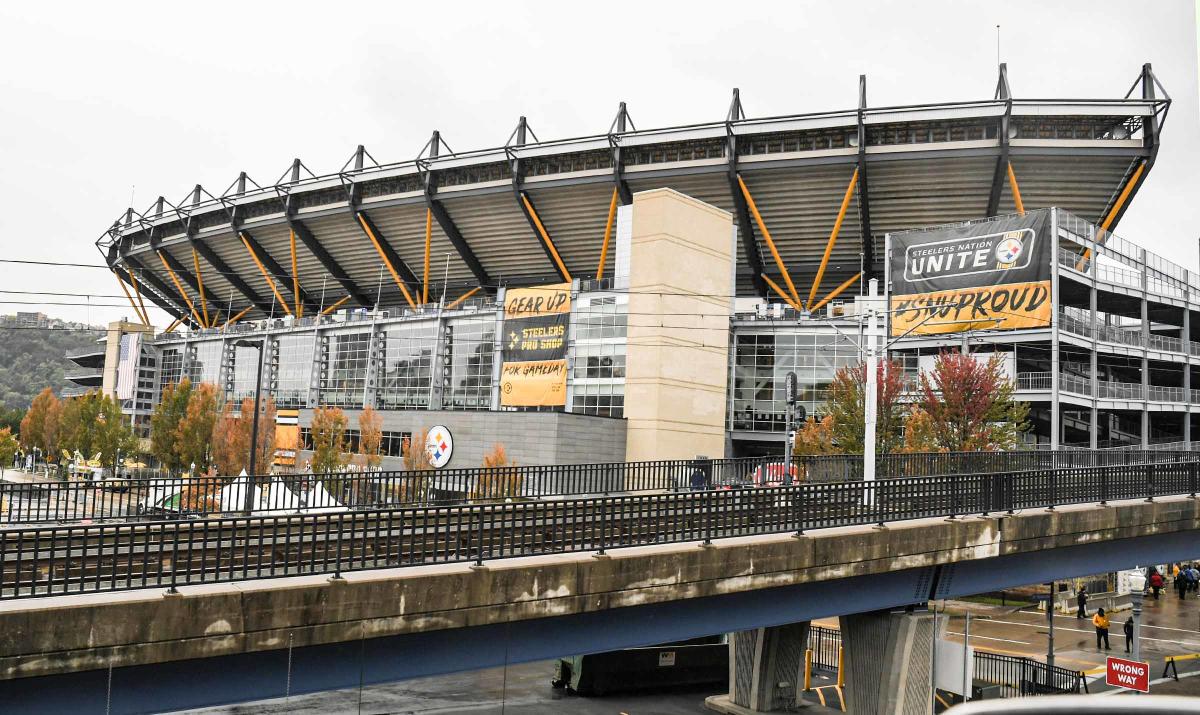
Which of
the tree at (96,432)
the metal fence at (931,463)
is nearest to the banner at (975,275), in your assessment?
the metal fence at (931,463)

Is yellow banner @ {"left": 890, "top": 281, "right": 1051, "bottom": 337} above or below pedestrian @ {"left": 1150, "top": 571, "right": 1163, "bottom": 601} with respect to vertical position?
above

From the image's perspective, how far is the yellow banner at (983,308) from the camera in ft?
156

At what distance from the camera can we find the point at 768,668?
2277 centimetres

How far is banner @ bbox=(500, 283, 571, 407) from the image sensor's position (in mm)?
59062

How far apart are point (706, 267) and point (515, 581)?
153 feet

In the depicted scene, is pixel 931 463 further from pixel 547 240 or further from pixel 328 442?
pixel 547 240

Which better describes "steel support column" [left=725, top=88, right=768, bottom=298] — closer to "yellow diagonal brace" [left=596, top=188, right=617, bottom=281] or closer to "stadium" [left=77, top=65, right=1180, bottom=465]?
"stadium" [left=77, top=65, right=1180, bottom=465]

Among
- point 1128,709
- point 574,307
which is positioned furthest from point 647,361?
point 1128,709

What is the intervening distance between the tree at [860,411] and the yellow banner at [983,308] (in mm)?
4350

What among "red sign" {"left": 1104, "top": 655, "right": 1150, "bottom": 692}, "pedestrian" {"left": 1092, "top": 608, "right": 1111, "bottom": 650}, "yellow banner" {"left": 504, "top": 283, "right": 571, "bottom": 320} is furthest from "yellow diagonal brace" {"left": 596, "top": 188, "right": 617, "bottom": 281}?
"red sign" {"left": 1104, "top": 655, "right": 1150, "bottom": 692}

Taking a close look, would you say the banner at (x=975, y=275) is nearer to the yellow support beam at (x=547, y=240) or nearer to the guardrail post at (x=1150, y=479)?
the guardrail post at (x=1150, y=479)

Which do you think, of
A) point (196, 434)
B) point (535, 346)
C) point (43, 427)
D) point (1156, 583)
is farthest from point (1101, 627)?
point (43, 427)

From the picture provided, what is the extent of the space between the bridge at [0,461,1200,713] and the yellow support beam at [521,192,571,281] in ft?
171

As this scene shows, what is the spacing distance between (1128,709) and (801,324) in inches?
2491
